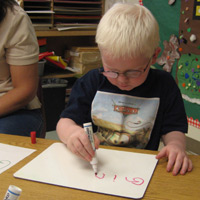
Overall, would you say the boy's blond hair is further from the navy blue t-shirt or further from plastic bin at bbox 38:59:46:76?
plastic bin at bbox 38:59:46:76

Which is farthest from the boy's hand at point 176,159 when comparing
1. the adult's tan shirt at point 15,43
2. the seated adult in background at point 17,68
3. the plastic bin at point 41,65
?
the plastic bin at point 41,65

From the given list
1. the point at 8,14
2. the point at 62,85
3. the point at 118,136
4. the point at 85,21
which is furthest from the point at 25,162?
the point at 85,21

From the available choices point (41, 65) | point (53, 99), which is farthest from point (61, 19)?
point (53, 99)

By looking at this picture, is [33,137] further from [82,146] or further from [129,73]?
[129,73]

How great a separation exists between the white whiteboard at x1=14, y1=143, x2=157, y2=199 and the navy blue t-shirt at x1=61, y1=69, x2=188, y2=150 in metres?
0.17

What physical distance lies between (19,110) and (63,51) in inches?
66.9

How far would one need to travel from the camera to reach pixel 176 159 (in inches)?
Result: 27.3

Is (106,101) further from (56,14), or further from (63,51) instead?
(63,51)

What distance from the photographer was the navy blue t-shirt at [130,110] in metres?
0.93

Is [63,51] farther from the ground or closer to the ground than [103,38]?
closer to the ground

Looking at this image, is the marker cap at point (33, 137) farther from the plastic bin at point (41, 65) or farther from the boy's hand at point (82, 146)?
the plastic bin at point (41, 65)

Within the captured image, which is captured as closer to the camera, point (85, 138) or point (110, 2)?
point (85, 138)

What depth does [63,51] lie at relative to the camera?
2840 millimetres

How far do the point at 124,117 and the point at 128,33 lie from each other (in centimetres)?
29
